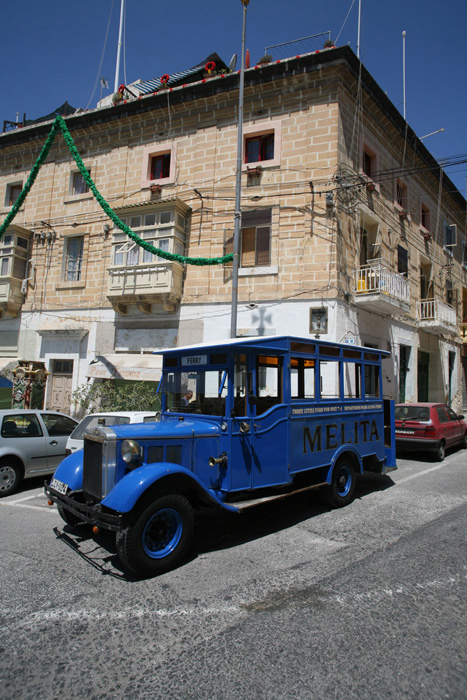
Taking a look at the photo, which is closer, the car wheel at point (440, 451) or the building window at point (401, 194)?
the car wheel at point (440, 451)

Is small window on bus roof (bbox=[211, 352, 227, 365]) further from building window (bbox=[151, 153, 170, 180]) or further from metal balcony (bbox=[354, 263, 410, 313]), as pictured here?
building window (bbox=[151, 153, 170, 180])

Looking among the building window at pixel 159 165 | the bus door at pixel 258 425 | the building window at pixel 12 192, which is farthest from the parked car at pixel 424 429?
the building window at pixel 12 192

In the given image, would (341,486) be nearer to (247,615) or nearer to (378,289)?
(247,615)

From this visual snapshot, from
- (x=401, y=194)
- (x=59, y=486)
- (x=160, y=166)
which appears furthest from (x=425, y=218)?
(x=59, y=486)

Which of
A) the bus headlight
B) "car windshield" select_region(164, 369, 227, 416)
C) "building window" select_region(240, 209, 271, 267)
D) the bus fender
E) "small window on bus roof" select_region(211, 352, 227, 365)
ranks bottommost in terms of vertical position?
the bus fender

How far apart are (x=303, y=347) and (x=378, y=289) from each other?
8881 mm

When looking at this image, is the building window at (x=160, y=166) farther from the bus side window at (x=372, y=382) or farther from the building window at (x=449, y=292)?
the building window at (x=449, y=292)

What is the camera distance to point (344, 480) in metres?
7.09

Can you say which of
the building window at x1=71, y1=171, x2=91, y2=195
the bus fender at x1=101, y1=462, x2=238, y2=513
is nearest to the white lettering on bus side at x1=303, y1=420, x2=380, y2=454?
the bus fender at x1=101, y1=462, x2=238, y2=513

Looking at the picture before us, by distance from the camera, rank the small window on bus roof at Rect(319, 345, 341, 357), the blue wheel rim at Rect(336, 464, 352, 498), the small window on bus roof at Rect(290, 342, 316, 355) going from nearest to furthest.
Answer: the small window on bus roof at Rect(290, 342, 316, 355), the small window on bus roof at Rect(319, 345, 341, 357), the blue wheel rim at Rect(336, 464, 352, 498)

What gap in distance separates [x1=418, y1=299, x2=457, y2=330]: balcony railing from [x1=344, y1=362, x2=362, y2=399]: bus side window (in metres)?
12.7

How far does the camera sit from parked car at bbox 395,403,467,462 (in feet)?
36.4

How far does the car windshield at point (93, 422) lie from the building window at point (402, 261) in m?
14.0

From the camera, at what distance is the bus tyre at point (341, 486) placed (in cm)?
671
